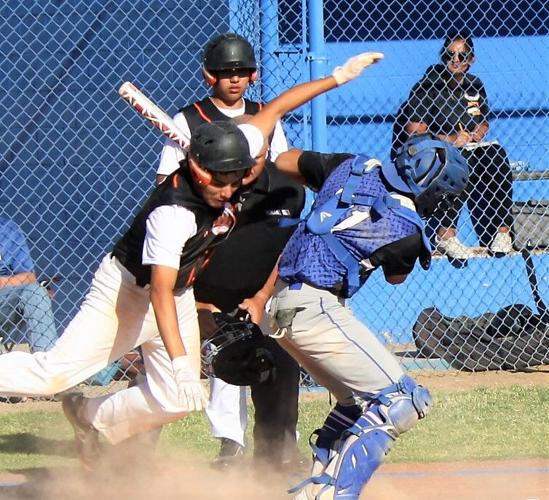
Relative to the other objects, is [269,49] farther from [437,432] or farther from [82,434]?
[82,434]

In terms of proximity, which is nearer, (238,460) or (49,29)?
(238,460)

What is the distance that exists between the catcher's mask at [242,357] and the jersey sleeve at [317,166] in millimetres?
731

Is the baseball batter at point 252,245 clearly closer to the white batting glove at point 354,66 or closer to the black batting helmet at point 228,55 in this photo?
the black batting helmet at point 228,55

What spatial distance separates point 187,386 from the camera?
448 cm

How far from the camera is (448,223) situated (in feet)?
30.0

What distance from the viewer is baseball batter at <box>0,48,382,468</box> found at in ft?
15.4

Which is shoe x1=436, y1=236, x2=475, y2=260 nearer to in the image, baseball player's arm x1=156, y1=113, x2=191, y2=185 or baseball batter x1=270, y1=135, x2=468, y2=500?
baseball player's arm x1=156, y1=113, x2=191, y2=185

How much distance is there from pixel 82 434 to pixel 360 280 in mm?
1706

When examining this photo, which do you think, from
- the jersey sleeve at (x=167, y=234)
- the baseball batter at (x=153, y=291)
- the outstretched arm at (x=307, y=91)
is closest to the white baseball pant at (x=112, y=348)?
the baseball batter at (x=153, y=291)

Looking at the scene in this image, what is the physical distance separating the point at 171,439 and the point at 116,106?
3544mm

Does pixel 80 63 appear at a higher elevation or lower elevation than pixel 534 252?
higher

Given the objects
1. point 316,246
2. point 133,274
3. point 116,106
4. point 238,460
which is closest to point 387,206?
point 316,246

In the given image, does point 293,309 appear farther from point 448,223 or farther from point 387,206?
point 448,223

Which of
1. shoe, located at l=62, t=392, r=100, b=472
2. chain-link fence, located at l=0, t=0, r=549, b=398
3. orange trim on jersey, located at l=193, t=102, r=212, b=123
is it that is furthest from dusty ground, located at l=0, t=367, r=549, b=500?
chain-link fence, located at l=0, t=0, r=549, b=398
